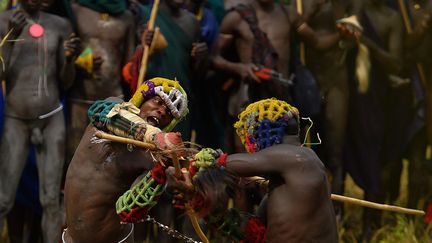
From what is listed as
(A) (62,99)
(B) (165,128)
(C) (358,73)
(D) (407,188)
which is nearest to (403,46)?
(C) (358,73)

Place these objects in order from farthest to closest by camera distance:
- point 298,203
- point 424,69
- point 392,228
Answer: point 424,69 < point 392,228 < point 298,203

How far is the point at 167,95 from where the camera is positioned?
26.2 feet

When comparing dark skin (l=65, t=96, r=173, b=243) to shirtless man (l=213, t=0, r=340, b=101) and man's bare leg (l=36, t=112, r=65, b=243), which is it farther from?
shirtless man (l=213, t=0, r=340, b=101)

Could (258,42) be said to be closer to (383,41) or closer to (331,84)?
(331,84)

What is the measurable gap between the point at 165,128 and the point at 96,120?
0.43m

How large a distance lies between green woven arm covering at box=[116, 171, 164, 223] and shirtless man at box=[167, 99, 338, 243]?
0.66 feet

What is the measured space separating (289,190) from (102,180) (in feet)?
3.99

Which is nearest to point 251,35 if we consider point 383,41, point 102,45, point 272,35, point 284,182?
point 272,35

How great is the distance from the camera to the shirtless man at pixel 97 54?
35.5 ft

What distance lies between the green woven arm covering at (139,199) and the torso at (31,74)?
118 inches

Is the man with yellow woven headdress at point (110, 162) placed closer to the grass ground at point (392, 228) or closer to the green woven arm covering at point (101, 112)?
the green woven arm covering at point (101, 112)

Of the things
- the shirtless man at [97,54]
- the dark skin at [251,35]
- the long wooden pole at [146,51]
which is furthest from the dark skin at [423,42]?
the shirtless man at [97,54]

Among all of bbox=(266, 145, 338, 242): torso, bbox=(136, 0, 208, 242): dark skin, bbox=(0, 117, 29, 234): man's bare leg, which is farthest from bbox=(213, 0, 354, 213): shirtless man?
bbox=(266, 145, 338, 242): torso

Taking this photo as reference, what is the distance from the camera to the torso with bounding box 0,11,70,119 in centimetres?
1037
